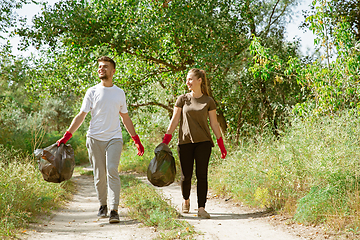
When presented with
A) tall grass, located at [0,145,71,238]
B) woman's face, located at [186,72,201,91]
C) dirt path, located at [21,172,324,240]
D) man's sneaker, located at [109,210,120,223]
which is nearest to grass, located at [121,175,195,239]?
dirt path, located at [21,172,324,240]

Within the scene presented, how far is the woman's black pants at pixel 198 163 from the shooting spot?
16.8 ft

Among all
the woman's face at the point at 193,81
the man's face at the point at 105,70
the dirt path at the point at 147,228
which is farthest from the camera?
the woman's face at the point at 193,81

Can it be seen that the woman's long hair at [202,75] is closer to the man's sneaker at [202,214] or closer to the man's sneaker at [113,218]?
the man's sneaker at [202,214]

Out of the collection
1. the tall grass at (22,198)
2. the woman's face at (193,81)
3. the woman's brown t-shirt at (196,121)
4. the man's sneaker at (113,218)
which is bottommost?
the man's sneaker at (113,218)

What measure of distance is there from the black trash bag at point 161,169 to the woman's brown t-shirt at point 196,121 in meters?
0.41

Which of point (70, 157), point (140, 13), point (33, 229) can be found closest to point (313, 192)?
point (70, 157)

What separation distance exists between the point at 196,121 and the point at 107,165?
4.88 feet

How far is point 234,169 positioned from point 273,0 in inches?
343

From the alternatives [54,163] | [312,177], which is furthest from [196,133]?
[54,163]

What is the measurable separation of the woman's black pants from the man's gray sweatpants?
3.48 ft

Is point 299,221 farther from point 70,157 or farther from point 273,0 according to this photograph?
point 273,0

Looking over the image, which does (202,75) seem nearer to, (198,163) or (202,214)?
(198,163)

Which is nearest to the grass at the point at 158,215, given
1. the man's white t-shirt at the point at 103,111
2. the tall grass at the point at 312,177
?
the man's white t-shirt at the point at 103,111

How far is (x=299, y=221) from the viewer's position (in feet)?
14.5
